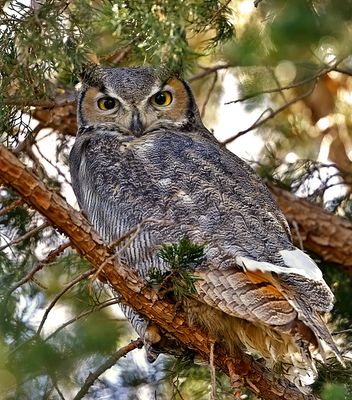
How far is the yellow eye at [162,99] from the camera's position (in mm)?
4297

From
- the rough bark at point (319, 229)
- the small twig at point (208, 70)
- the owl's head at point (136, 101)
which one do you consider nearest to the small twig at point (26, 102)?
the owl's head at point (136, 101)

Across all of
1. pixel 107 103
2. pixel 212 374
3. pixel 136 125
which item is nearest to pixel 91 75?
pixel 107 103

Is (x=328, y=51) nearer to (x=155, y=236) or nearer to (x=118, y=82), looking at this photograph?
(x=155, y=236)

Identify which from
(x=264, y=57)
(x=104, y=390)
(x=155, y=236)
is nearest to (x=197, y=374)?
(x=104, y=390)

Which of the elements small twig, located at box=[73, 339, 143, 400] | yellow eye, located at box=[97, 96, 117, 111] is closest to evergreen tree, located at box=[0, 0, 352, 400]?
small twig, located at box=[73, 339, 143, 400]

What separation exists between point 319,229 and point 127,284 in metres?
1.78

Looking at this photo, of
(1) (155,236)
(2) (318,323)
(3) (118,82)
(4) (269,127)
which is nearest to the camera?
(2) (318,323)

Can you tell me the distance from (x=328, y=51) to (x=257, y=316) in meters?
0.89

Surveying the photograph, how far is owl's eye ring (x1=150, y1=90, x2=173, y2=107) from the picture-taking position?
14.1 feet

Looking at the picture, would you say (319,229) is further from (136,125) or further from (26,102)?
(26,102)

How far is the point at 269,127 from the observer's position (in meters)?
5.43

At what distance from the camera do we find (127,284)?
322 cm

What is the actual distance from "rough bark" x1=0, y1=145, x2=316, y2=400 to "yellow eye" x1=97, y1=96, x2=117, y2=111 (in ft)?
4.00

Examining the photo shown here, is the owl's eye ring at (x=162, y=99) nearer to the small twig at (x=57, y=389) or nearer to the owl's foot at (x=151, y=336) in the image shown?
the owl's foot at (x=151, y=336)
